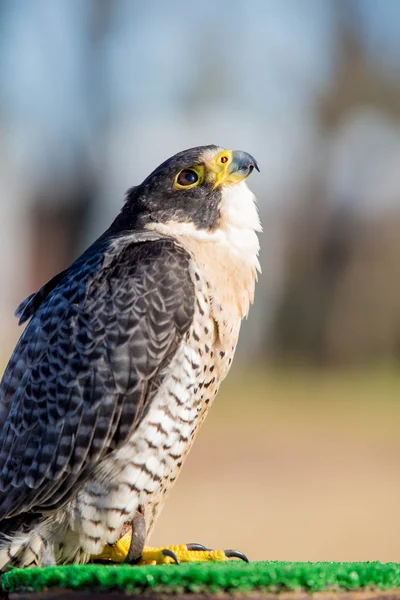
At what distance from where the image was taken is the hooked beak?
4035 mm

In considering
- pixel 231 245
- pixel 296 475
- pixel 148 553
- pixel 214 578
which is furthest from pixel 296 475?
pixel 214 578

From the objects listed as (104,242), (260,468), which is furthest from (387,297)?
(104,242)

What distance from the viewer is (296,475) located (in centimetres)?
1405

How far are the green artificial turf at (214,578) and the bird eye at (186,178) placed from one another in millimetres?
1782

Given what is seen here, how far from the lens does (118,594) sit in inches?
103

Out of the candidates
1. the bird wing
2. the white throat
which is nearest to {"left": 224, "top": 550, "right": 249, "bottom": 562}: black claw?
the bird wing

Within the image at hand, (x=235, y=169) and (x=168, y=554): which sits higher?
(x=235, y=169)

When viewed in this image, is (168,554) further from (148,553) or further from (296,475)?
(296,475)

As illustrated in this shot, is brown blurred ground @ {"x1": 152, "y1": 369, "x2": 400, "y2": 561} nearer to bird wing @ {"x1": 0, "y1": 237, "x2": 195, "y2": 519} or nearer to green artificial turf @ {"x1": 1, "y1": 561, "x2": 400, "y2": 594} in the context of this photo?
bird wing @ {"x1": 0, "y1": 237, "x2": 195, "y2": 519}

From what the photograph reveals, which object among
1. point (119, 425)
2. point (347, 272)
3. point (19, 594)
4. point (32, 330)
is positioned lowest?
point (347, 272)

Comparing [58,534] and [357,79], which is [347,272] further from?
[58,534]

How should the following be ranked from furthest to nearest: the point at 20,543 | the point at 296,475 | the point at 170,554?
the point at 296,475 → the point at 20,543 → the point at 170,554

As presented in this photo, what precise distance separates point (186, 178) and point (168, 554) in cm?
154

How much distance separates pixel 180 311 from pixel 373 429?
1432 cm
